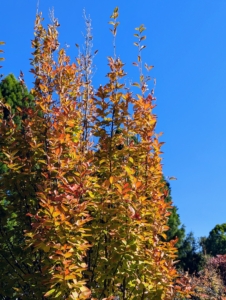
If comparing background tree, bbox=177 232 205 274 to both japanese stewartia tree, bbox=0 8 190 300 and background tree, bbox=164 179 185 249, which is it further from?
japanese stewartia tree, bbox=0 8 190 300

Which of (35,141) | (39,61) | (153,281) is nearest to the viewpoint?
(153,281)

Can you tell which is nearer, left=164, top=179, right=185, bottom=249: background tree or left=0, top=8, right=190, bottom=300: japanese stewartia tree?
left=0, top=8, right=190, bottom=300: japanese stewartia tree

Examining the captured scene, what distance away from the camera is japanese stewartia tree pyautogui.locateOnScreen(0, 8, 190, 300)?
→ 9.51 ft

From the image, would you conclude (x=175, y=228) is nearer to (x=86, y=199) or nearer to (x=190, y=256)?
(x=190, y=256)

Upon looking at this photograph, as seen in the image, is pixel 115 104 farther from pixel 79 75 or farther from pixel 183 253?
pixel 183 253

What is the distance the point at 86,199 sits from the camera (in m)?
3.35

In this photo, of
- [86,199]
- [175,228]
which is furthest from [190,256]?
[86,199]

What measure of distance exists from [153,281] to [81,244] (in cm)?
77

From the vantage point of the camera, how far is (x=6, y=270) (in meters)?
3.75

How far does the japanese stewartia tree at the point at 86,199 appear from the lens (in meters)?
2.90

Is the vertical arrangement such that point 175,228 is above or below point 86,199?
above

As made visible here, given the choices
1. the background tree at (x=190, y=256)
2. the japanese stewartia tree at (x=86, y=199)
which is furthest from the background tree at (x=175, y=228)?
the japanese stewartia tree at (x=86, y=199)

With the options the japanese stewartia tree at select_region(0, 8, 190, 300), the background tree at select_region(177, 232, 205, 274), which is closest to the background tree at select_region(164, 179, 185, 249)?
the background tree at select_region(177, 232, 205, 274)

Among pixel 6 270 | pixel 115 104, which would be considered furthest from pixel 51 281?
pixel 115 104
